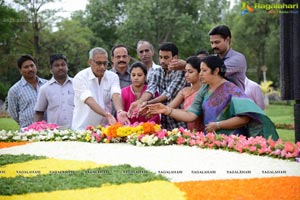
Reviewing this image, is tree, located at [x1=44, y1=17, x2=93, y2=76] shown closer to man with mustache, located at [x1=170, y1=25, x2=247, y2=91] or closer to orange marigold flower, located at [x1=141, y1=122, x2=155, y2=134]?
man with mustache, located at [x1=170, y1=25, x2=247, y2=91]

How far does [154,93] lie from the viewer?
477 cm

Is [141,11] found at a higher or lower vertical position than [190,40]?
higher

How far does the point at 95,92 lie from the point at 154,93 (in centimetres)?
66

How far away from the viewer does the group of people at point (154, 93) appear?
13.1 feet

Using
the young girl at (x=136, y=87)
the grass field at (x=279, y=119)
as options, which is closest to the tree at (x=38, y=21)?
the grass field at (x=279, y=119)

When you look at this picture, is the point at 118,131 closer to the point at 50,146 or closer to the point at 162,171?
the point at 50,146

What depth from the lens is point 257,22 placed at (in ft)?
74.7

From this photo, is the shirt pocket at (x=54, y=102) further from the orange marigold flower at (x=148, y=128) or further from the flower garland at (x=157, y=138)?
the orange marigold flower at (x=148, y=128)

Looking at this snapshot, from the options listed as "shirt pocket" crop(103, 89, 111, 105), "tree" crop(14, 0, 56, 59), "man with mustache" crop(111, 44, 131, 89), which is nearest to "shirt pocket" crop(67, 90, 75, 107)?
"man with mustache" crop(111, 44, 131, 89)

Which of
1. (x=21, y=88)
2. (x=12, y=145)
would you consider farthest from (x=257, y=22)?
(x=12, y=145)

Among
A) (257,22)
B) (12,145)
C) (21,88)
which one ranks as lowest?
(12,145)

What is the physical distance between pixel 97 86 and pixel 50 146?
1142 mm

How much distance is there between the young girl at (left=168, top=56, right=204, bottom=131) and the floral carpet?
2.36ft

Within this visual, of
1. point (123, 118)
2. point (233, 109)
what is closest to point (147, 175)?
point (233, 109)
